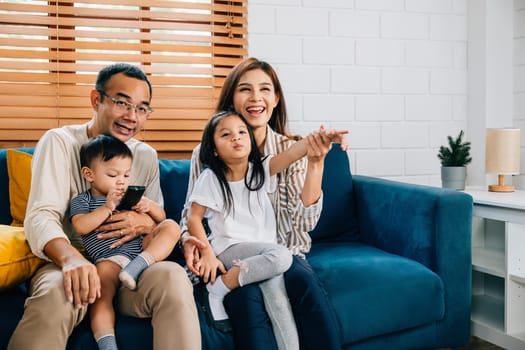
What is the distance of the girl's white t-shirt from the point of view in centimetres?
173

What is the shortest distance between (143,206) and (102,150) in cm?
22

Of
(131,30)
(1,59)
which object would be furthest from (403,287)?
(1,59)

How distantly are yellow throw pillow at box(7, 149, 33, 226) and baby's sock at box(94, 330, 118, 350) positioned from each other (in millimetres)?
682

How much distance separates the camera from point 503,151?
2330 millimetres

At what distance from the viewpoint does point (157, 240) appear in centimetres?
162

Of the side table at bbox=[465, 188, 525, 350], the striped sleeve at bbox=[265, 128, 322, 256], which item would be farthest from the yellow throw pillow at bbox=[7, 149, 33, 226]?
the side table at bbox=[465, 188, 525, 350]

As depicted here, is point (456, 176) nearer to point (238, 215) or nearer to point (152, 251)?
point (238, 215)

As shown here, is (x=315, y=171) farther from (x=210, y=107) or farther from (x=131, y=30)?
(x=131, y=30)

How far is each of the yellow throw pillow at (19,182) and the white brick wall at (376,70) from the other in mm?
1165

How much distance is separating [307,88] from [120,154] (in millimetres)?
1247

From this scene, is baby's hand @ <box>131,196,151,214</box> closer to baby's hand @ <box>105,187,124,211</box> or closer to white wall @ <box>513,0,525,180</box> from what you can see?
baby's hand @ <box>105,187,124,211</box>

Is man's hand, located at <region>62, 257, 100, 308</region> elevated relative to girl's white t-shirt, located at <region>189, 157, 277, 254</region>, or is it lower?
lower

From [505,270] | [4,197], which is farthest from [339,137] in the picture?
[4,197]

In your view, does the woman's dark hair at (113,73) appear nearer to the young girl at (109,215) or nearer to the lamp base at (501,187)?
the young girl at (109,215)
